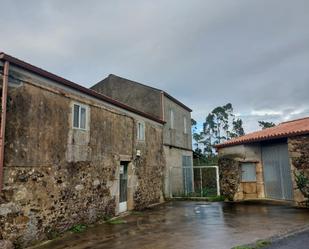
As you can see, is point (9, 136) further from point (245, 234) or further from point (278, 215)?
point (278, 215)

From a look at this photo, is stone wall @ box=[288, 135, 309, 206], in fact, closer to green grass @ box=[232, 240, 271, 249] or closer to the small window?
the small window

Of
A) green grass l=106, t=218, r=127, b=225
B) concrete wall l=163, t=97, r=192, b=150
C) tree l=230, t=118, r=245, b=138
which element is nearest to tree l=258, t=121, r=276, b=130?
tree l=230, t=118, r=245, b=138

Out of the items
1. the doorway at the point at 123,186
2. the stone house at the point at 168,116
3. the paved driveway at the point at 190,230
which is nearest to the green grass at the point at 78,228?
the paved driveway at the point at 190,230

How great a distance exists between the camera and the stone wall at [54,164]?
794 centimetres

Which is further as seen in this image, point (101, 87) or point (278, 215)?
point (101, 87)

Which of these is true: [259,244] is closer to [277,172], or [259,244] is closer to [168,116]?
[277,172]

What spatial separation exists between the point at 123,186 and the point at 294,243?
821cm

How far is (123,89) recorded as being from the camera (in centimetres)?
2059

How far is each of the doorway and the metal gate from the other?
794 centimetres

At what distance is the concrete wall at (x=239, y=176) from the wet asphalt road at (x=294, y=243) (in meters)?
8.85

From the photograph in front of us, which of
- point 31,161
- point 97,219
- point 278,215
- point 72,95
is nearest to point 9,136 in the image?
point 31,161

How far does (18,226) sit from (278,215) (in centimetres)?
889

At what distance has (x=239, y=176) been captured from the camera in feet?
56.0

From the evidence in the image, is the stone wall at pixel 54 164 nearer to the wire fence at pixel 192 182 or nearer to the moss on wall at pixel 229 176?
the moss on wall at pixel 229 176
